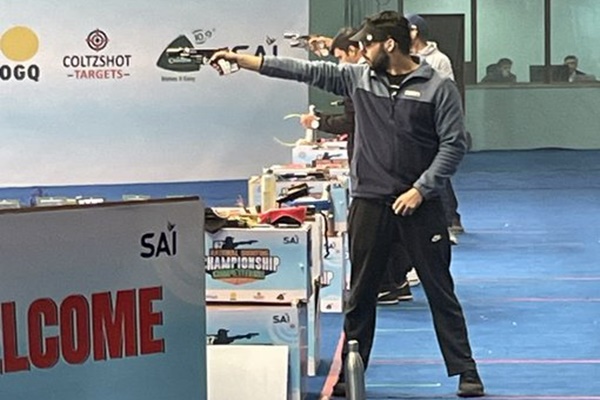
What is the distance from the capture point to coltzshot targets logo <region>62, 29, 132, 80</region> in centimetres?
1427

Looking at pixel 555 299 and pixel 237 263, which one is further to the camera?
pixel 555 299

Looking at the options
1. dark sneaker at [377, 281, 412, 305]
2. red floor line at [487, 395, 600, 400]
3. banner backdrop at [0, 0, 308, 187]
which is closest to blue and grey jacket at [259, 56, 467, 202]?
red floor line at [487, 395, 600, 400]

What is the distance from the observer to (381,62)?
5.73m

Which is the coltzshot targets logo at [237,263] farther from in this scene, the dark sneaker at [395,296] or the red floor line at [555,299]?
the red floor line at [555,299]

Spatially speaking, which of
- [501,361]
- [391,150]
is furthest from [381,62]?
[501,361]

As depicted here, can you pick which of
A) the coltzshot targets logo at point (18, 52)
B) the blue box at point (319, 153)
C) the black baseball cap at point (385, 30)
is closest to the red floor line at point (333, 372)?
the black baseball cap at point (385, 30)

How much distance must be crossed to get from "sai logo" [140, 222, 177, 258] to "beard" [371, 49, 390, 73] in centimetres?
296

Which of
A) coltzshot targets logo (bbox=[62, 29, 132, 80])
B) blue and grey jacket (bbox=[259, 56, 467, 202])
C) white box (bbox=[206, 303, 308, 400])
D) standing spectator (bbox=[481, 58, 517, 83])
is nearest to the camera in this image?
white box (bbox=[206, 303, 308, 400])

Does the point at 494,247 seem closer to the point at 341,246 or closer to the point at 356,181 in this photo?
the point at 341,246

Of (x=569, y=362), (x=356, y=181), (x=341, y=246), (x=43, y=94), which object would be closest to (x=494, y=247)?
(x=341, y=246)

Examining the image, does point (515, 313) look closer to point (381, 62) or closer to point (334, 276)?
point (334, 276)

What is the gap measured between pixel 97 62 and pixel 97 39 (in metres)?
0.25

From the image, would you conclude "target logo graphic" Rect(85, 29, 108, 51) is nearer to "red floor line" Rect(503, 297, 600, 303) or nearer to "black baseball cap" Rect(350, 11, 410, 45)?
"red floor line" Rect(503, 297, 600, 303)

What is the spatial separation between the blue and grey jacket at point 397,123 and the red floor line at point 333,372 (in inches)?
35.5
